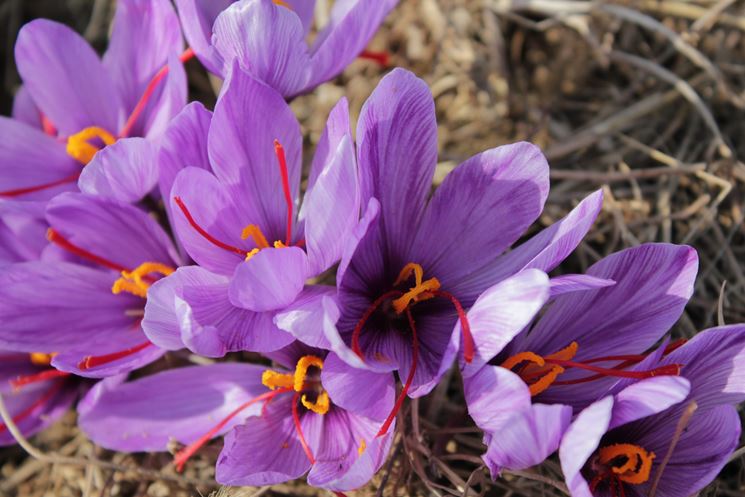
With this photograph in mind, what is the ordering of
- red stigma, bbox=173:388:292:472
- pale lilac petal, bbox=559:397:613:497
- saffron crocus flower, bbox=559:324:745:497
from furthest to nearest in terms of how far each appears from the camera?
red stigma, bbox=173:388:292:472
saffron crocus flower, bbox=559:324:745:497
pale lilac petal, bbox=559:397:613:497

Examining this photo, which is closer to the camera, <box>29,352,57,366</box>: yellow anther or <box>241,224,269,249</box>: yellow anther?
<box>241,224,269,249</box>: yellow anther

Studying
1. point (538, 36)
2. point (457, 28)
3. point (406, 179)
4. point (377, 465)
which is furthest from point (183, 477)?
point (538, 36)

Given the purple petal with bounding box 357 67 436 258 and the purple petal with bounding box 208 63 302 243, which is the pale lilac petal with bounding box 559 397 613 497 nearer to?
the purple petal with bounding box 357 67 436 258

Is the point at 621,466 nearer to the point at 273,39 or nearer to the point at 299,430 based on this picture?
the point at 299,430

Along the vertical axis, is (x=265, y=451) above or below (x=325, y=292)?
below

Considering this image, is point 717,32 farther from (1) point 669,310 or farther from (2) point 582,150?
(1) point 669,310

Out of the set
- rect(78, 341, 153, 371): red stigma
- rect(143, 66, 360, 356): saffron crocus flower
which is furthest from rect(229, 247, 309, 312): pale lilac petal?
rect(78, 341, 153, 371): red stigma

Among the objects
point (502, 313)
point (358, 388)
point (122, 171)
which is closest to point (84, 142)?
point (122, 171)

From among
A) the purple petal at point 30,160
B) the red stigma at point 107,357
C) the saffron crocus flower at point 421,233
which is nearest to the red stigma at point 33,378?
the red stigma at point 107,357
